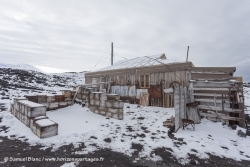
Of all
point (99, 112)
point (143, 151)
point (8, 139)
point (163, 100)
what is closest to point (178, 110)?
point (143, 151)

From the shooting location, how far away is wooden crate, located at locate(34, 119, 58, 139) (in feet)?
15.5

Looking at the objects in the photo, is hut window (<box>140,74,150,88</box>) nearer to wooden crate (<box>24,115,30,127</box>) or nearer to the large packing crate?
the large packing crate

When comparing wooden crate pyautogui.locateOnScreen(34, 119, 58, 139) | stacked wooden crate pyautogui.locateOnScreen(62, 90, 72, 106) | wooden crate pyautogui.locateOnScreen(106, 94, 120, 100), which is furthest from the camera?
stacked wooden crate pyautogui.locateOnScreen(62, 90, 72, 106)

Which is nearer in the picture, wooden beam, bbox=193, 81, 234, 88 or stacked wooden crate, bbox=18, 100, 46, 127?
stacked wooden crate, bbox=18, 100, 46, 127

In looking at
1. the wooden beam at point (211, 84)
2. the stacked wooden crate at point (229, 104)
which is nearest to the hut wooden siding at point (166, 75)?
the wooden beam at point (211, 84)

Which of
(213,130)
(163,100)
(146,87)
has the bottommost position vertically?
(213,130)

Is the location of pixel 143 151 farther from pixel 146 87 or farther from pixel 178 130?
pixel 146 87

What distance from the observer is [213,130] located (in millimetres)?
6344

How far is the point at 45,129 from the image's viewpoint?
479 cm

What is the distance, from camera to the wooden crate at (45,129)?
15.5ft

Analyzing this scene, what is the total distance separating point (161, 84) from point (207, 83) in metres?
4.71

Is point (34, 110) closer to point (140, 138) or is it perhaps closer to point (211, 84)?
point (140, 138)

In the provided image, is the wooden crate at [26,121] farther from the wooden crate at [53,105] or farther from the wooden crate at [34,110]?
the wooden crate at [53,105]

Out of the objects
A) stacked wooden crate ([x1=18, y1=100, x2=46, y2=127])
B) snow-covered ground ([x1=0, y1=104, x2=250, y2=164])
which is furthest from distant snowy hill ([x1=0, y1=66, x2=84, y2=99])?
snow-covered ground ([x1=0, y1=104, x2=250, y2=164])
